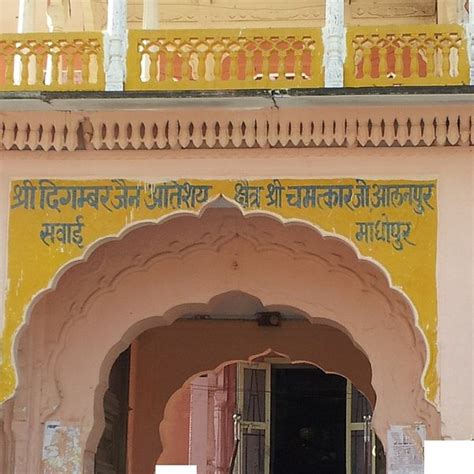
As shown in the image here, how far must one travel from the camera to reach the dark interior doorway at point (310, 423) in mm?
12938

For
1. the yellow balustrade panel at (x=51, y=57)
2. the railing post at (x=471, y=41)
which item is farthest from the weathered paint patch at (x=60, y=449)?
the railing post at (x=471, y=41)

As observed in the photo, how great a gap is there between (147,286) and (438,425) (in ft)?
6.33

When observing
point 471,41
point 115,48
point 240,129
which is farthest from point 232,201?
point 471,41

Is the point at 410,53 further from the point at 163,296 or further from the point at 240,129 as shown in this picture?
the point at 163,296

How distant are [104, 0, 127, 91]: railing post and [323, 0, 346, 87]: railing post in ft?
3.55

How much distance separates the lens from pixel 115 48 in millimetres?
5594

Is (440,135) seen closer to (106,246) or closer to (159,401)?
(106,246)

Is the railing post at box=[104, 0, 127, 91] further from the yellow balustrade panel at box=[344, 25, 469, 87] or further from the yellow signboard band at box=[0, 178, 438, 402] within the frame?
the yellow balustrade panel at box=[344, 25, 469, 87]

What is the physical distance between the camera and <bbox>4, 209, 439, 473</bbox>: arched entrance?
20.3 feet

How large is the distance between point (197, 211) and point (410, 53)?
Answer: 1403 mm

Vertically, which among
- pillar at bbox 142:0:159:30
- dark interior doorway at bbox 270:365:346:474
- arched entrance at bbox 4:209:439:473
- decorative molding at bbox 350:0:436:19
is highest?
decorative molding at bbox 350:0:436:19

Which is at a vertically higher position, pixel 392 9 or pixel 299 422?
pixel 392 9

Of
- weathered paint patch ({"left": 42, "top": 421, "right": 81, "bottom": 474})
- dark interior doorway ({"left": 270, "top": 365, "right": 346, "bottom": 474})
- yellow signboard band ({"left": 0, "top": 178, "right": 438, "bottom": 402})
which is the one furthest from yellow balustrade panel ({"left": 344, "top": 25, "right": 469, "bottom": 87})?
dark interior doorway ({"left": 270, "top": 365, "right": 346, "bottom": 474})

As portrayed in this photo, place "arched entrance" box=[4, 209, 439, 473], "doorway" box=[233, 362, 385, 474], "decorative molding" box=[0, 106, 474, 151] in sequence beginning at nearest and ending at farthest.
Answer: "decorative molding" box=[0, 106, 474, 151] → "arched entrance" box=[4, 209, 439, 473] → "doorway" box=[233, 362, 385, 474]
